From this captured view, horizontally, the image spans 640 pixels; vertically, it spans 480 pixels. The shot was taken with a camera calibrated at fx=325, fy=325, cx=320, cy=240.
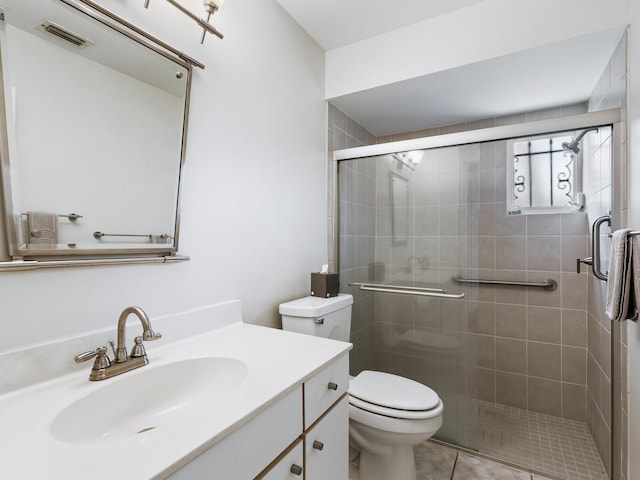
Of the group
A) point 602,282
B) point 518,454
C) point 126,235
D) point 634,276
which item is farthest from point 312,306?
point 602,282

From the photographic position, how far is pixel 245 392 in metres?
0.80

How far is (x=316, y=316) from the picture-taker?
1.57 m

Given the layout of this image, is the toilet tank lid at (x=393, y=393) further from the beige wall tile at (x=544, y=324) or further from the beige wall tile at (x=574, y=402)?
the beige wall tile at (x=574, y=402)

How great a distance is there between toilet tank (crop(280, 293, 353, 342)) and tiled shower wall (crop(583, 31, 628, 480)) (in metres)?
1.29

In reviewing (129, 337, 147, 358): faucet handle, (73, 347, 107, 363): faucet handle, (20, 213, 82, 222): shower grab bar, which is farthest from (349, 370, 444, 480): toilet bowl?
(20, 213, 82, 222): shower grab bar

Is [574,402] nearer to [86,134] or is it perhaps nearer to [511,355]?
[511,355]

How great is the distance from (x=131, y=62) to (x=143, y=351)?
0.92 m

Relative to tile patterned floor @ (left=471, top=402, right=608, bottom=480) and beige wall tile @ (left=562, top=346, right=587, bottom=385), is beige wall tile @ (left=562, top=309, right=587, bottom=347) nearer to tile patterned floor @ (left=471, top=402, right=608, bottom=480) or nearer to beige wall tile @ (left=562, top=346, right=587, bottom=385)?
beige wall tile @ (left=562, top=346, right=587, bottom=385)

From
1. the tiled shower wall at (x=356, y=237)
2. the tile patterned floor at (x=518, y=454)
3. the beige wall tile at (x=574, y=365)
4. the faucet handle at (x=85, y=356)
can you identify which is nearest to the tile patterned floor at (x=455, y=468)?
the tile patterned floor at (x=518, y=454)

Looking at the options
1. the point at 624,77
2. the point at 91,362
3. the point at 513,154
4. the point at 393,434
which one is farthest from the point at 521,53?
the point at 91,362

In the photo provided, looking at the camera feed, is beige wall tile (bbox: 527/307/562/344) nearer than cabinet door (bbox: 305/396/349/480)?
No

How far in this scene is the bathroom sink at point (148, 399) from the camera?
0.76 meters

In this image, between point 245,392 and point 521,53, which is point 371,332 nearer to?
point 245,392

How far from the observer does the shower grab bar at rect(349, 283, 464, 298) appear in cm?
185
